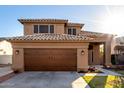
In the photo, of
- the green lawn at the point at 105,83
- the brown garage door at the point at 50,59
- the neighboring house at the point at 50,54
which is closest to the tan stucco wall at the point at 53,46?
the neighboring house at the point at 50,54

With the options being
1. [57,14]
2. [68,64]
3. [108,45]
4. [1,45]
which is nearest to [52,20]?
[57,14]

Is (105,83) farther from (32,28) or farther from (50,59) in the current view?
(32,28)

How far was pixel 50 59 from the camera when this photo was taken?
1577cm

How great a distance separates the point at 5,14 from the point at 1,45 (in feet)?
26.4

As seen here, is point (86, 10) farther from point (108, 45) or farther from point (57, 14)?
point (108, 45)

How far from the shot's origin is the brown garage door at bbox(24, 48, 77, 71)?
15734 millimetres

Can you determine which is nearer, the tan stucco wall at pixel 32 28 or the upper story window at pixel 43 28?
the upper story window at pixel 43 28

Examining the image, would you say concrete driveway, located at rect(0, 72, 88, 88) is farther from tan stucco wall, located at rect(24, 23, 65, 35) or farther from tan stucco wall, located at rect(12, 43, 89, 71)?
tan stucco wall, located at rect(24, 23, 65, 35)

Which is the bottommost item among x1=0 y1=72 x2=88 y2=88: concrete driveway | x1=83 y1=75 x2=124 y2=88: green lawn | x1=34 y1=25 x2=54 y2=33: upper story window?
x1=83 y1=75 x2=124 y2=88: green lawn

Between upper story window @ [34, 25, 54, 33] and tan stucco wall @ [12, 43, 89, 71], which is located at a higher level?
upper story window @ [34, 25, 54, 33]

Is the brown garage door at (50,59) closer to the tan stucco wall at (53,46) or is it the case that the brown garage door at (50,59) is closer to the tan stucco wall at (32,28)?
the tan stucco wall at (53,46)

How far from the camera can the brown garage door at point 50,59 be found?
1573 centimetres

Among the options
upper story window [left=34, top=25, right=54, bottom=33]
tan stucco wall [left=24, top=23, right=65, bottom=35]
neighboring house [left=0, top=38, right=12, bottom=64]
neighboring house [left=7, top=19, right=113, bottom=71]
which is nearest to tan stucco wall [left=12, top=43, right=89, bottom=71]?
neighboring house [left=7, top=19, right=113, bottom=71]

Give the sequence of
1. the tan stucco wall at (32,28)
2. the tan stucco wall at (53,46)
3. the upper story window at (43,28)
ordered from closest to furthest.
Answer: the tan stucco wall at (53,46), the upper story window at (43,28), the tan stucco wall at (32,28)
